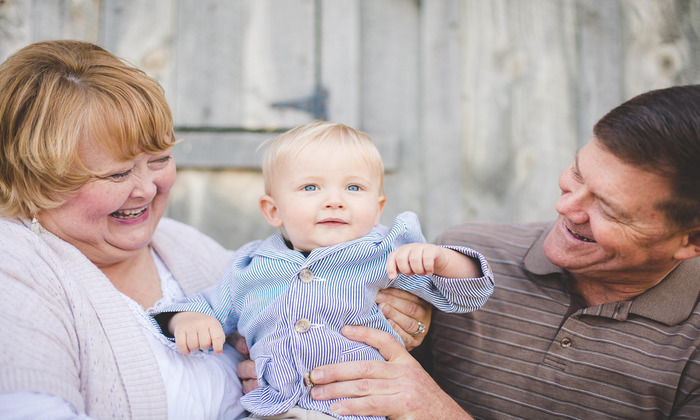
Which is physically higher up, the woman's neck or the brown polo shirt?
the woman's neck

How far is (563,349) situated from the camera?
1823mm

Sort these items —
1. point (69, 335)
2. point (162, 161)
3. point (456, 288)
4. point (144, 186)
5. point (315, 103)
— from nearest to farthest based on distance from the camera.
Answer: point (69, 335), point (456, 288), point (144, 186), point (162, 161), point (315, 103)

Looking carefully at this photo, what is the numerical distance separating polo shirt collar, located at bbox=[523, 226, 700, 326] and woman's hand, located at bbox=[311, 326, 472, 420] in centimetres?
65

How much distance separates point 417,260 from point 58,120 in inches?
42.2

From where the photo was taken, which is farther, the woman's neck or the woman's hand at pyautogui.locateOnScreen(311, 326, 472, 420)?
the woman's neck

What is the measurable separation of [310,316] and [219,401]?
1.34 feet

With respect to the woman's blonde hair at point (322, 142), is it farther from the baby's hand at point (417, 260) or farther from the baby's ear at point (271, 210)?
the baby's hand at point (417, 260)

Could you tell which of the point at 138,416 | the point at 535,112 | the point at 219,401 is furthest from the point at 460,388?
the point at 535,112

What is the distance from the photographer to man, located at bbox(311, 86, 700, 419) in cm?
162

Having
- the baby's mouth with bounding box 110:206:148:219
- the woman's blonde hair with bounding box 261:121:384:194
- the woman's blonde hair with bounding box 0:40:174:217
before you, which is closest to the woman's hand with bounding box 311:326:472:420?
the woman's blonde hair with bounding box 261:121:384:194

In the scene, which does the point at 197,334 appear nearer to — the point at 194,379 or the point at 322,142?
the point at 194,379

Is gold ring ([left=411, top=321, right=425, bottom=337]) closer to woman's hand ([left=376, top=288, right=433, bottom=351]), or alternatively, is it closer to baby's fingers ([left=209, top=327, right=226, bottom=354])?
woman's hand ([left=376, top=288, right=433, bottom=351])

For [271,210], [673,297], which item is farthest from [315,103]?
[673,297]

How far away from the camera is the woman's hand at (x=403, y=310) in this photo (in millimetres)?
1857
